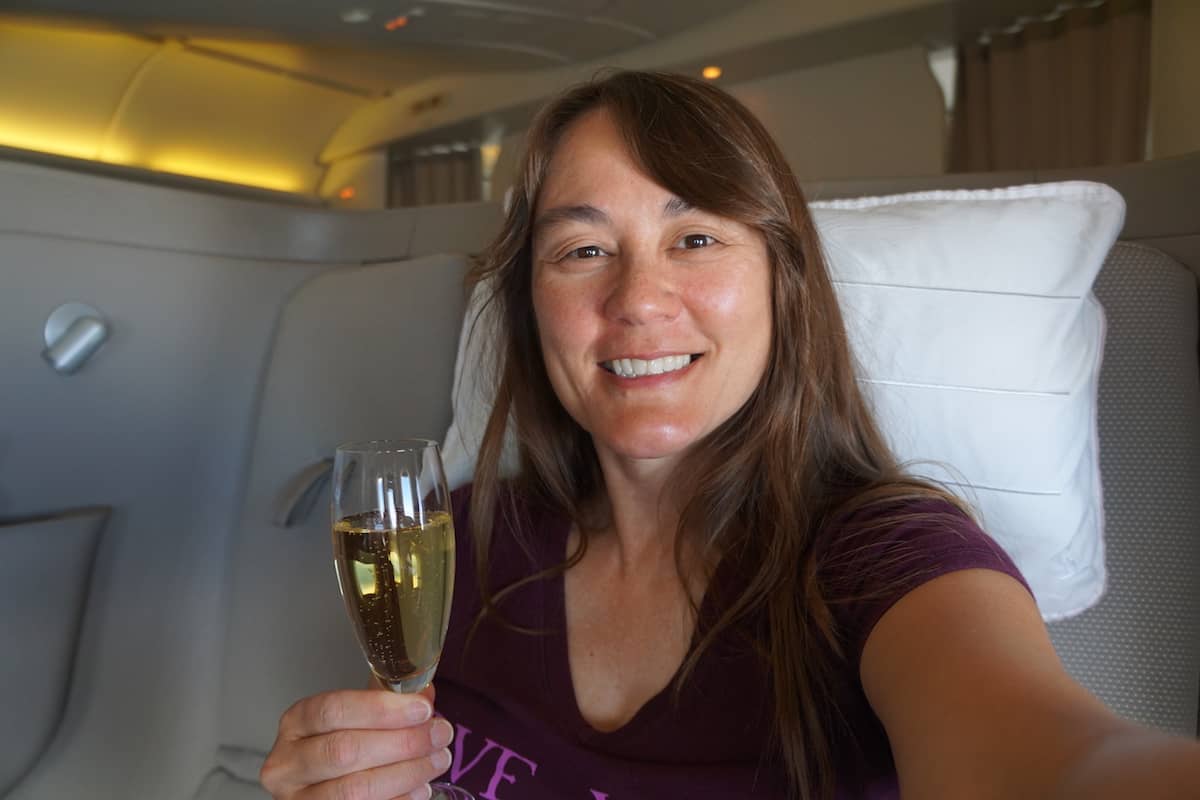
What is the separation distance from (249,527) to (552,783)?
864mm

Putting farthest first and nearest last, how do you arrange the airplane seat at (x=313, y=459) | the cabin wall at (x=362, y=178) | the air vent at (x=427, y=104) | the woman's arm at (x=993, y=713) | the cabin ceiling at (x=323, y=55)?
the cabin wall at (x=362, y=178)
the air vent at (x=427, y=104)
the cabin ceiling at (x=323, y=55)
the airplane seat at (x=313, y=459)
the woman's arm at (x=993, y=713)

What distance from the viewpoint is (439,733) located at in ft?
2.30

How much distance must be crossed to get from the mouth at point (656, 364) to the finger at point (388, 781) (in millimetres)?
409

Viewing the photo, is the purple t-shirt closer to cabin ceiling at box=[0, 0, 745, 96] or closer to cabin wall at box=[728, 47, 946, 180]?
cabin wall at box=[728, 47, 946, 180]

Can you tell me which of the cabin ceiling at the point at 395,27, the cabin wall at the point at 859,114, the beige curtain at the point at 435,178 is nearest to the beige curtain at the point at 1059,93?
the cabin wall at the point at 859,114

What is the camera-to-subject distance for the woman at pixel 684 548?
70cm

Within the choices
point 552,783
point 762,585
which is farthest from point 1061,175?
point 552,783

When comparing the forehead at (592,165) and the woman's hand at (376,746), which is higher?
the forehead at (592,165)

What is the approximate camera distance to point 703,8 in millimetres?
5332

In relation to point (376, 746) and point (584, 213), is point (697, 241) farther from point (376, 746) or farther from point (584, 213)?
point (376, 746)

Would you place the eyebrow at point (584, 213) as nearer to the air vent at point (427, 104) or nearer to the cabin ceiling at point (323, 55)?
the cabin ceiling at point (323, 55)

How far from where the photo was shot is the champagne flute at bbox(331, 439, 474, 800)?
667 mm

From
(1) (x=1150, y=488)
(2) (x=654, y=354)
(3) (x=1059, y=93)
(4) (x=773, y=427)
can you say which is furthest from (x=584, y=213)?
(3) (x=1059, y=93)

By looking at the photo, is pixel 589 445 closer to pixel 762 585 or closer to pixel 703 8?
pixel 762 585
